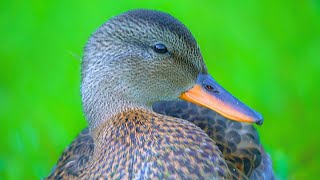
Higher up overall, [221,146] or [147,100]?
[147,100]

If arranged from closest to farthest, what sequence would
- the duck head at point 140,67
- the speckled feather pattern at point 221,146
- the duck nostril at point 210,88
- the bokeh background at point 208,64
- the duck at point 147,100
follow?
the duck at point 147,100 → the duck head at point 140,67 → the duck nostril at point 210,88 → the speckled feather pattern at point 221,146 → the bokeh background at point 208,64

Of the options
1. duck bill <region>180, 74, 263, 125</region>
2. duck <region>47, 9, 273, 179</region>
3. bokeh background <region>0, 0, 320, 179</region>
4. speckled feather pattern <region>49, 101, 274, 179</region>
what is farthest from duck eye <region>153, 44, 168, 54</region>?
bokeh background <region>0, 0, 320, 179</region>

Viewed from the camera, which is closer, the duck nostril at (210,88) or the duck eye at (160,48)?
the duck eye at (160,48)

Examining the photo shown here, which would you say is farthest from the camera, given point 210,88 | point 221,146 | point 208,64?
point 208,64

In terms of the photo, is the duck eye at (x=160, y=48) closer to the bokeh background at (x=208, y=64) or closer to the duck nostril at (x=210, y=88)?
the duck nostril at (x=210, y=88)

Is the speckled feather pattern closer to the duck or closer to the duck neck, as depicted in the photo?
the duck

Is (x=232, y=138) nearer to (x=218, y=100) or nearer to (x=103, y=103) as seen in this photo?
(x=218, y=100)

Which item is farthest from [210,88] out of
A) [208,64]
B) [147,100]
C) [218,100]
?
[208,64]

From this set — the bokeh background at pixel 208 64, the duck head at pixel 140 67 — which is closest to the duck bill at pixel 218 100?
the duck head at pixel 140 67

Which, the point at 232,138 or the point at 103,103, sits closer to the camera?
the point at 103,103
